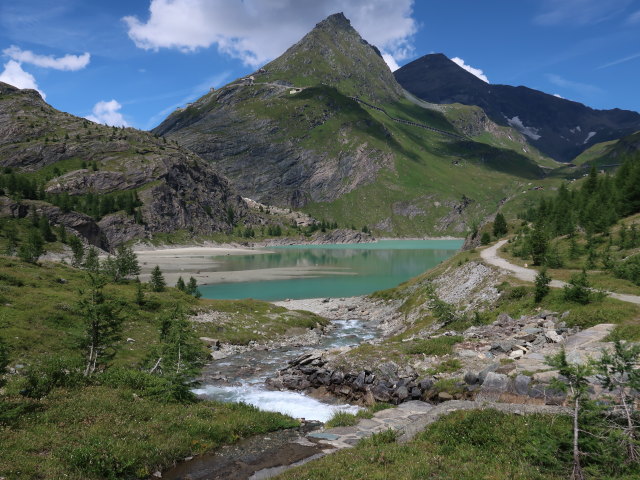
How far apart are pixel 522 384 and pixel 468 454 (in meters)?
8.60

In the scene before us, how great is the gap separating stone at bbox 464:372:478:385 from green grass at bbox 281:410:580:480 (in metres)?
7.90

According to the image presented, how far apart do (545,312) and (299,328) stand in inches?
1434

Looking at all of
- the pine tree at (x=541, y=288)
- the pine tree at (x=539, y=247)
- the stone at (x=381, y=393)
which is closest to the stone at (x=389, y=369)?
the stone at (x=381, y=393)

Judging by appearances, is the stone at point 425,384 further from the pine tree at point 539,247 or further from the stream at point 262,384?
the pine tree at point 539,247

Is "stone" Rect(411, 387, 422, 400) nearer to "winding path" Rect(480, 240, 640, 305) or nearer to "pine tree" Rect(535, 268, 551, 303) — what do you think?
"pine tree" Rect(535, 268, 551, 303)

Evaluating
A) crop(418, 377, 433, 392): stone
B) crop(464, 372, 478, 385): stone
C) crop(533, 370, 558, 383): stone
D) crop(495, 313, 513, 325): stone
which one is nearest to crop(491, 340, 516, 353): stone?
crop(464, 372, 478, 385): stone

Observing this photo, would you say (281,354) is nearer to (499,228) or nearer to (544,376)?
(544,376)

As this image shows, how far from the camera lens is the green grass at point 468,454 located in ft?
38.2

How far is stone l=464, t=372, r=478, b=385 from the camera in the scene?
2352 centimetres

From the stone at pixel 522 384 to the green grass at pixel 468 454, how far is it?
4.82m

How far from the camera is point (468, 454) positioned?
13.3 metres

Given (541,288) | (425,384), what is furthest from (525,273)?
(425,384)

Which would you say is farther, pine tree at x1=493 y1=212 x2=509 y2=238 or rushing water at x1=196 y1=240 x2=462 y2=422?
pine tree at x1=493 y1=212 x2=509 y2=238

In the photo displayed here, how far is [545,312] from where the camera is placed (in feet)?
112
